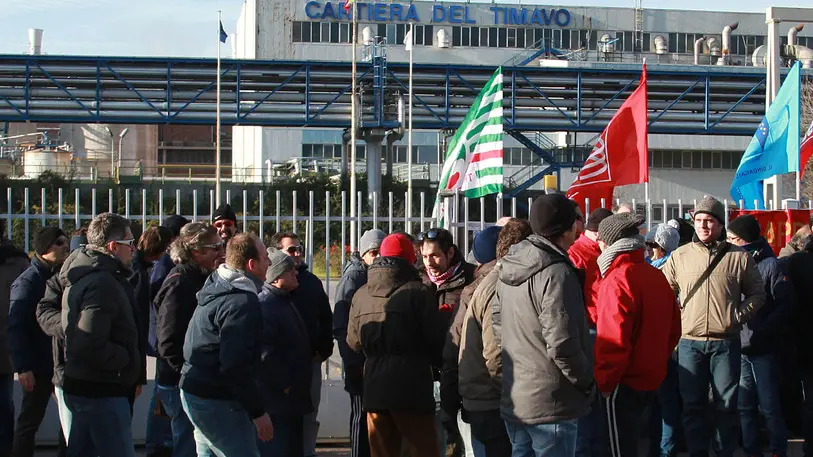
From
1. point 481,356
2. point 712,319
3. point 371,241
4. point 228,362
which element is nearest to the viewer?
point 228,362

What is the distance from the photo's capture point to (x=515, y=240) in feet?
20.5

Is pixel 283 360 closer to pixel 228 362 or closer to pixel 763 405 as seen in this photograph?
pixel 228 362

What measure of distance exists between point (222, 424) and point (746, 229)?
4301mm

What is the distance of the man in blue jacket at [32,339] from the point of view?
282 inches

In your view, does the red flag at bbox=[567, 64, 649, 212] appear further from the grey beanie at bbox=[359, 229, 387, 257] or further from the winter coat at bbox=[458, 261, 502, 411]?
the winter coat at bbox=[458, 261, 502, 411]

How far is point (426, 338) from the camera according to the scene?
6.26 metres

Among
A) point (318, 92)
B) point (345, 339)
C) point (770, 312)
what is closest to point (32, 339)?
point (345, 339)

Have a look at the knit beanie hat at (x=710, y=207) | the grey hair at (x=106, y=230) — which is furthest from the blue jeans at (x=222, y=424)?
the knit beanie hat at (x=710, y=207)

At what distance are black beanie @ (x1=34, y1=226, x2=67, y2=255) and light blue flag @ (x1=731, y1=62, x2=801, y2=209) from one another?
22.1ft

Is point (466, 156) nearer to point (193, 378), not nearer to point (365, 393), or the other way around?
point (365, 393)

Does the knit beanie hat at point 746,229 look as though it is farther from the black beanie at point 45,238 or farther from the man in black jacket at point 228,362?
the black beanie at point 45,238

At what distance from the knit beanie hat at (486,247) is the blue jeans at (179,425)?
217 centimetres

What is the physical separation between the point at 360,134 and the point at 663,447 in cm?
3121

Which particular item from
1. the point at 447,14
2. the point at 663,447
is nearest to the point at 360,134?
the point at 447,14
